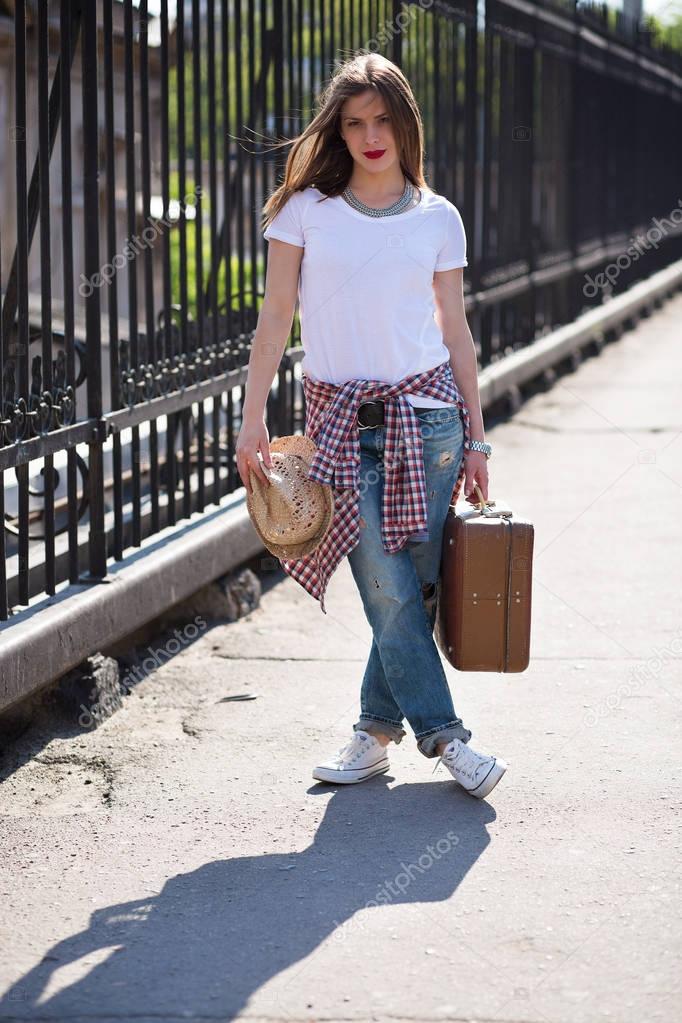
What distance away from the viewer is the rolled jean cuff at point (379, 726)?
4605mm

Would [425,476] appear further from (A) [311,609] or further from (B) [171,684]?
Answer: (A) [311,609]

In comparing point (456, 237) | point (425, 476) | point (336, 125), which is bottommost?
point (425, 476)

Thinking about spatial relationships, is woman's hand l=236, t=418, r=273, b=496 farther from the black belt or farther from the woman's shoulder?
the woman's shoulder

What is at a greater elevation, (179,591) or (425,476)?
(425,476)

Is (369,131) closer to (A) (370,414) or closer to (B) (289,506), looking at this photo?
(A) (370,414)

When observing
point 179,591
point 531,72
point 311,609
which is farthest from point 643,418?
point 179,591

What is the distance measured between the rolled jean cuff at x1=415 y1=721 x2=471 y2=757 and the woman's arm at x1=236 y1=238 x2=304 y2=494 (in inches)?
34.0

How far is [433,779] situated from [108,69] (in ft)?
8.25

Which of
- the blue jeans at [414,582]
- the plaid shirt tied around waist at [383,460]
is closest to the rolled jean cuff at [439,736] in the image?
the blue jeans at [414,582]

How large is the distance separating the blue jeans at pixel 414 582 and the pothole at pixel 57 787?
0.90 m

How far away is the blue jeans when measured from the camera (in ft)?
14.1

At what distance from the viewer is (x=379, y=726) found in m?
4.61

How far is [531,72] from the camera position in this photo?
12.4 metres

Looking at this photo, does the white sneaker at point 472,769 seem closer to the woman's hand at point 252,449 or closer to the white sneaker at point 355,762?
the white sneaker at point 355,762
